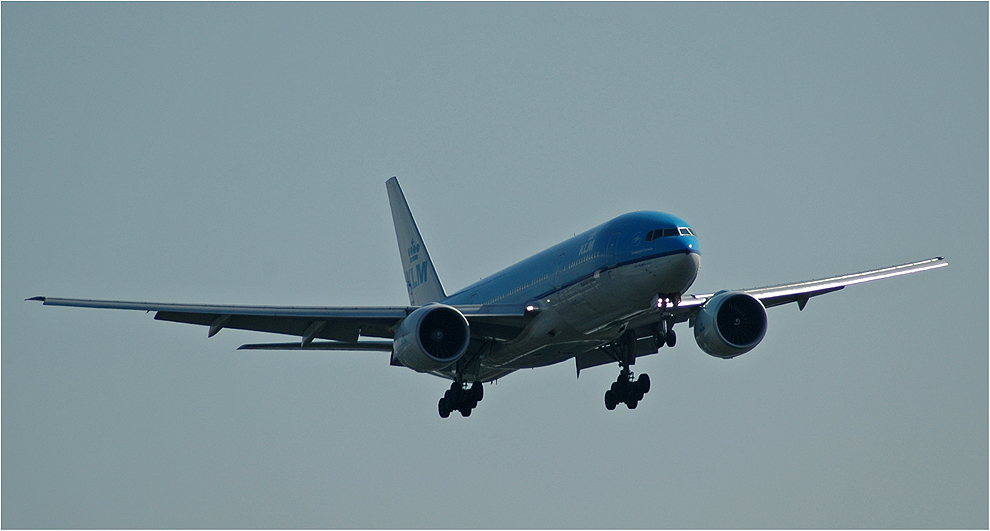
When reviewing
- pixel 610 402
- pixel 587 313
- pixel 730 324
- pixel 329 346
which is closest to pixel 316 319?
pixel 329 346

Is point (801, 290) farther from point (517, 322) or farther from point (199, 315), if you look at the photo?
point (199, 315)

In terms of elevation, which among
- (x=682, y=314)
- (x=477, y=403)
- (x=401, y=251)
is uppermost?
(x=401, y=251)

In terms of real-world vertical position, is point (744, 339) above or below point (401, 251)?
below

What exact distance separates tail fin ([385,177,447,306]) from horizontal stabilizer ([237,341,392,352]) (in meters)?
7.96

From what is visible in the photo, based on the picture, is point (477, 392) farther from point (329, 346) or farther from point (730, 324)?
point (730, 324)

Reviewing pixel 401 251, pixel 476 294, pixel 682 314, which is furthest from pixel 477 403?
pixel 401 251

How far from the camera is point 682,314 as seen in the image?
143 feet

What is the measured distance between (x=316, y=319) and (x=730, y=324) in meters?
12.8

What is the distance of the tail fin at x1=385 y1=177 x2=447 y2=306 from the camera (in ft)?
180

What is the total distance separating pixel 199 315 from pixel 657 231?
1397 cm

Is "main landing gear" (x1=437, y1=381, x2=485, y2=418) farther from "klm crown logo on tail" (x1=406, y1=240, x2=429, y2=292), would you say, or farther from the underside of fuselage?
"klm crown logo on tail" (x1=406, y1=240, x2=429, y2=292)

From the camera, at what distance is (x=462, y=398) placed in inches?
1769

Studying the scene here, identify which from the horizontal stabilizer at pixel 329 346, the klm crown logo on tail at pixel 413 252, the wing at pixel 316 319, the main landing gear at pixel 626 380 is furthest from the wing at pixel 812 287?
the klm crown logo on tail at pixel 413 252

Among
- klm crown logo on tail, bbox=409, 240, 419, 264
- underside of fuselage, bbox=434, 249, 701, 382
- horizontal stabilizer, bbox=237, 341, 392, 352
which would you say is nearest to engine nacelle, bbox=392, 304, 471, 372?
underside of fuselage, bbox=434, 249, 701, 382
